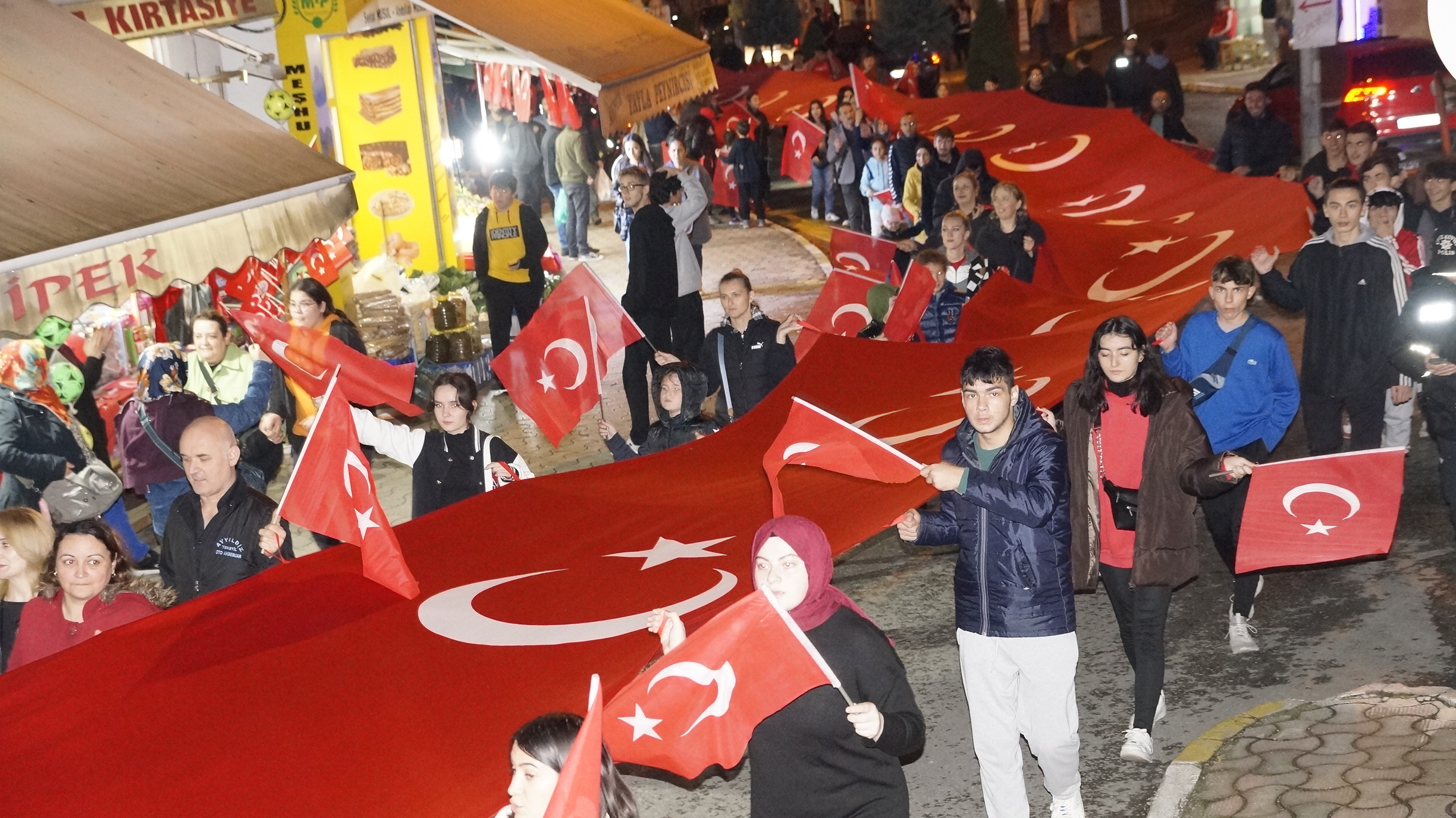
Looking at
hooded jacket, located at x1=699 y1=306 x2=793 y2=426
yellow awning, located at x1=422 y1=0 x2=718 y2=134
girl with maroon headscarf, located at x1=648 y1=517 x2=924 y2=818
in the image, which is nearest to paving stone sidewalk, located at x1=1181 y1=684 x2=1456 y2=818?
girl with maroon headscarf, located at x1=648 y1=517 x2=924 y2=818

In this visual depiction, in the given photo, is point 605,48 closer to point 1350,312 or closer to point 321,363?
point 321,363

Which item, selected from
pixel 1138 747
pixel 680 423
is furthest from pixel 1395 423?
pixel 680 423

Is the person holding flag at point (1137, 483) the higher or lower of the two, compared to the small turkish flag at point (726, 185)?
higher

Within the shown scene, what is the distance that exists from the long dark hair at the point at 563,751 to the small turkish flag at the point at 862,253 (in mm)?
10180

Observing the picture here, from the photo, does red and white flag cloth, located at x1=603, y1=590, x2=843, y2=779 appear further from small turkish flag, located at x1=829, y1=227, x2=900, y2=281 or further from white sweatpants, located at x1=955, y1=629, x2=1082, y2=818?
small turkish flag, located at x1=829, y1=227, x2=900, y2=281

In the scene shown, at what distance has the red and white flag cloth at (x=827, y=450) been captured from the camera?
595cm

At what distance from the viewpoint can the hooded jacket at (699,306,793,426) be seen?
32.0ft

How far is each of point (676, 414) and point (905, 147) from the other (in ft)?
35.0

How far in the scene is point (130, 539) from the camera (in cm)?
1011

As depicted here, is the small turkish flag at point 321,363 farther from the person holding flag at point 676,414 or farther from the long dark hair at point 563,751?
the long dark hair at point 563,751

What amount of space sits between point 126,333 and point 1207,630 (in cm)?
875

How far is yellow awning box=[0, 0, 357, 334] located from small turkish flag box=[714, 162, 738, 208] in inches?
563

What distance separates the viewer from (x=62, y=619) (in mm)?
6125

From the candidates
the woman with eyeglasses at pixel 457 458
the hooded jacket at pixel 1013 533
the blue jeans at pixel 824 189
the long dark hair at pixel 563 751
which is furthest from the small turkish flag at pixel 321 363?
the blue jeans at pixel 824 189
